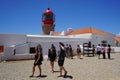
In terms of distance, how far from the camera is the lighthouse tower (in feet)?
106

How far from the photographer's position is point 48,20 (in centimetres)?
3222

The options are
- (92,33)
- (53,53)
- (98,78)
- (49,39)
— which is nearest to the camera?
(98,78)

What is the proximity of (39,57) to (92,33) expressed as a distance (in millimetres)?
23647

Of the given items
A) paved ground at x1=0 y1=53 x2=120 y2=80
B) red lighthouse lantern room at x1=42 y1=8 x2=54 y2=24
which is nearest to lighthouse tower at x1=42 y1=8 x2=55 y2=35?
red lighthouse lantern room at x1=42 y1=8 x2=54 y2=24

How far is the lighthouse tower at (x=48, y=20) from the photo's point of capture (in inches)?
1267

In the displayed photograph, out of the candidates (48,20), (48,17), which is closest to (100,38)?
(48,20)

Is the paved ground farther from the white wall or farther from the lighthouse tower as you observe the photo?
the lighthouse tower

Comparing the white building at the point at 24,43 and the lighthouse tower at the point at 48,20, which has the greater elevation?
the lighthouse tower at the point at 48,20

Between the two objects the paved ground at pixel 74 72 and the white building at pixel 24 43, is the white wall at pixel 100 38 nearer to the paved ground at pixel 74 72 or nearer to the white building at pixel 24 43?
the white building at pixel 24 43

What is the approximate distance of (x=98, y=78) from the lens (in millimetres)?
8023

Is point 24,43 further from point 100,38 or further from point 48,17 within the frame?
point 100,38

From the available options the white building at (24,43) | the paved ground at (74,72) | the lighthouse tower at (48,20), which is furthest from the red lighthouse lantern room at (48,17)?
the paved ground at (74,72)

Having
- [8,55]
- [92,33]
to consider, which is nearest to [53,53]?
[8,55]

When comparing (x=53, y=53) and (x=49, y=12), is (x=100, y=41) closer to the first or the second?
(x=49, y=12)
